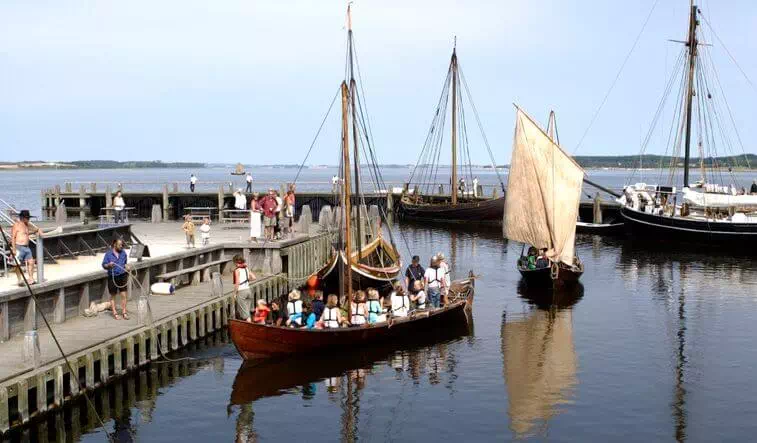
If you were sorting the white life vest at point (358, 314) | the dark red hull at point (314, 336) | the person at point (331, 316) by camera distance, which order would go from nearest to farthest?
the dark red hull at point (314, 336)
the person at point (331, 316)
the white life vest at point (358, 314)

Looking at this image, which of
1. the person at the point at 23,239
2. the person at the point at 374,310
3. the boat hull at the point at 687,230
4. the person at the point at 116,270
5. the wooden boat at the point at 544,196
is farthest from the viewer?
the boat hull at the point at 687,230

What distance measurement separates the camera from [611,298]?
3834cm

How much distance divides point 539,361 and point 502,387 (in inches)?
139

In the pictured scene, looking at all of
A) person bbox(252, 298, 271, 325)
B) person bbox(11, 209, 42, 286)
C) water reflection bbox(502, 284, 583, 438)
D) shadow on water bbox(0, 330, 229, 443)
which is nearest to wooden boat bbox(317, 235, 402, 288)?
water reflection bbox(502, 284, 583, 438)

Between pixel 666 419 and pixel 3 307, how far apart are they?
17275mm

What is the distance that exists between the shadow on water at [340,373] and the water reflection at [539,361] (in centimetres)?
203

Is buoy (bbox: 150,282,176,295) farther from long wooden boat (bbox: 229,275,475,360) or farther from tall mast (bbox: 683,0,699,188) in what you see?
tall mast (bbox: 683,0,699,188)

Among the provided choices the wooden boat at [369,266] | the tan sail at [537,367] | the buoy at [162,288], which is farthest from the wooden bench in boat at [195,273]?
the tan sail at [537,367]

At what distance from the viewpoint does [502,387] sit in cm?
2377

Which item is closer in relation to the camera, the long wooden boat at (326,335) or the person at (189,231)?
the long wooden boat at (326,335)

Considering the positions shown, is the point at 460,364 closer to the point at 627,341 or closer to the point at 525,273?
the point at 627,341

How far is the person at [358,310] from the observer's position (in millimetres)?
26706

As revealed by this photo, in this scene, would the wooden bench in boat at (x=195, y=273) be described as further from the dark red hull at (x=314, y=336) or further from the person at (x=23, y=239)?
the dark red hull at (x=314, y=336)

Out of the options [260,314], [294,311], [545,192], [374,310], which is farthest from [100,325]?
[545,192]
